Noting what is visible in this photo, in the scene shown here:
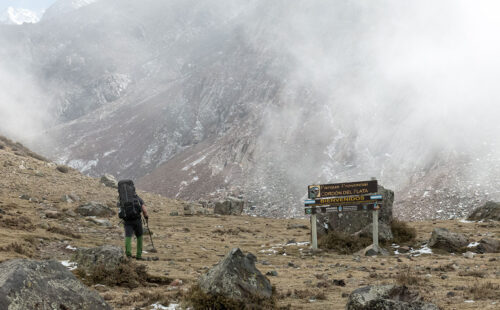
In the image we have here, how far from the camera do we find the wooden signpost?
20.4 m

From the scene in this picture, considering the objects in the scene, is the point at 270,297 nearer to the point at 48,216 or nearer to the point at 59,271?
the point at 59,271

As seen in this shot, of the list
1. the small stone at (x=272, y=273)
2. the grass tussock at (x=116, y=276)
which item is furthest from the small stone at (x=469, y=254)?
the grass tussock at (x=116, y=276)

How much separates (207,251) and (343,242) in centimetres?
758

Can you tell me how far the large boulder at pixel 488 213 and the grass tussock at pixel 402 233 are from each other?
10.6 metres

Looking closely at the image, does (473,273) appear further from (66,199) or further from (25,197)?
(25,197)

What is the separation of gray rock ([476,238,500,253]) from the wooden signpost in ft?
16.3

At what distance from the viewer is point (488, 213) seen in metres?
28.5

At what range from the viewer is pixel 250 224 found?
31391 millimetres

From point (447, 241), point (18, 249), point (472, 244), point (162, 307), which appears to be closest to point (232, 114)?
point (472, 244)

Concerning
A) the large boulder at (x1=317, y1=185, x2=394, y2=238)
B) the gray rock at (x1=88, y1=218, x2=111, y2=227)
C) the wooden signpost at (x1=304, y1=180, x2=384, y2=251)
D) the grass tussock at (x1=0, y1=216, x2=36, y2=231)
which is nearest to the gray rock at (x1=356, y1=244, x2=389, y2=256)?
the wooden signpost at (x1=304, y1=180, x2=384, y2=251)

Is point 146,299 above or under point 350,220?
under

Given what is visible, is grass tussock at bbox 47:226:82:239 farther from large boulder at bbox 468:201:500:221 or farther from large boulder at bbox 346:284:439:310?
large boulder at bbox 468:201:500:221

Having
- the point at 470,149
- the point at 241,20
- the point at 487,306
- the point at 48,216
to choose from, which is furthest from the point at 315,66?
the point at 487,306

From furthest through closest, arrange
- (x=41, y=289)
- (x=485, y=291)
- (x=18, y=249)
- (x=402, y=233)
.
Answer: (x=402, y=233) → (x=18, y=249) → (x=485, y=291) → (x=41, y=289)
